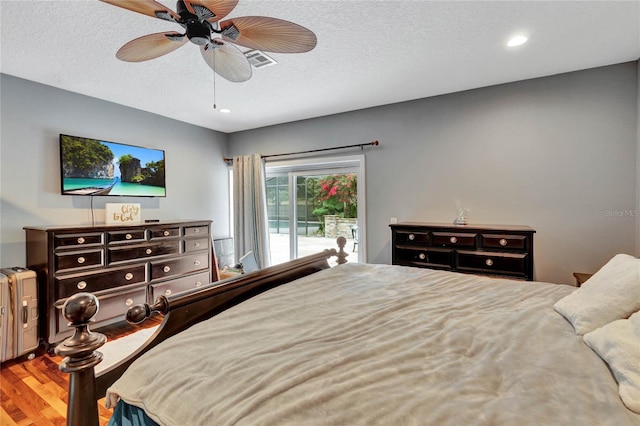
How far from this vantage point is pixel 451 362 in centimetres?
96

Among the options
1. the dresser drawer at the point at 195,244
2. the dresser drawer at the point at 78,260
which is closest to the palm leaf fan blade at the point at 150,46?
the dresser drawer at the point at 78,260

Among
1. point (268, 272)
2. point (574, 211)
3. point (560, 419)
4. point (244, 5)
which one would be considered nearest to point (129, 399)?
point (268, 272)

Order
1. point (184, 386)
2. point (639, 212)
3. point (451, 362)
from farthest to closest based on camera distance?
1. point (639, 212)
2. point (451, 362)
3. point (184, 386)

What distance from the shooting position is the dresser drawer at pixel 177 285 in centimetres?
338

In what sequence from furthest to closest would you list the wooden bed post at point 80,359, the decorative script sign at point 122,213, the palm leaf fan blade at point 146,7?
the decorative script sign at point 122,213, the palm leaf fan blade at point 146,7, the wooden bed post at point 80,359

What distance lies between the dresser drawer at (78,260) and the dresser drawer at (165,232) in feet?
1.80

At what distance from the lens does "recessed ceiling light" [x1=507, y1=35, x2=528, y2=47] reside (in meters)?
2.23

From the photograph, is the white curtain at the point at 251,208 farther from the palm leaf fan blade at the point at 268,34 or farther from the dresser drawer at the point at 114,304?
the palm leaf fan blade at the point at 268,34

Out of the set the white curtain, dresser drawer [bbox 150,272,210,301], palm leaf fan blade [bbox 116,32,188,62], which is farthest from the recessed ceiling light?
dresser drawer [bbox 150,272,210,301]

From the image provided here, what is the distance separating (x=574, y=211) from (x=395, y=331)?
2.74 metres

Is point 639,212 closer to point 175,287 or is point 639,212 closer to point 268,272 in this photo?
point 268,272

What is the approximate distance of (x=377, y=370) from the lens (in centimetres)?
89

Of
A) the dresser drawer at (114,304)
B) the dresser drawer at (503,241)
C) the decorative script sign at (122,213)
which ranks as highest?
the decorative script sign at (122,213)

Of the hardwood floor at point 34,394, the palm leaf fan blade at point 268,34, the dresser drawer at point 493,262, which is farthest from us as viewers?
the dresser drawer at point 493,262
